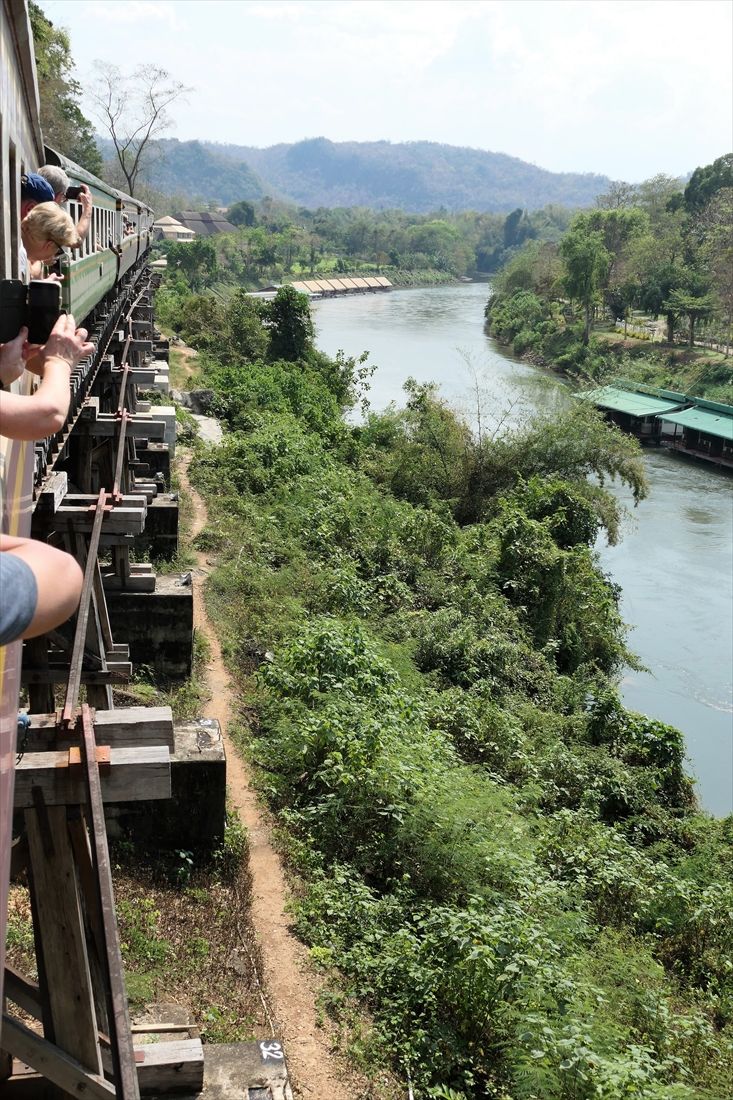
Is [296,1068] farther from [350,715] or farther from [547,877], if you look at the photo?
[350,715]

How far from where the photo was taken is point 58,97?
39.8 metres

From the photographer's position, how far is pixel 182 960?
619 centimetres

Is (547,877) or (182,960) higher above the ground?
(182,960)

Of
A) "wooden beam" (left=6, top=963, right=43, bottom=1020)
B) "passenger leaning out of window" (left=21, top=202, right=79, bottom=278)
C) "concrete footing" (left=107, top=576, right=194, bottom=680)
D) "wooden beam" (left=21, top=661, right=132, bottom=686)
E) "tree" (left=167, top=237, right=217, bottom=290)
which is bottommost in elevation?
"concrete footing" (left=107, top=576, right=194, bottom=680)

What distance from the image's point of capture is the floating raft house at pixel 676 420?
3344 centimetres

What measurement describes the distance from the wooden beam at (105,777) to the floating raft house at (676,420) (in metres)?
29.4

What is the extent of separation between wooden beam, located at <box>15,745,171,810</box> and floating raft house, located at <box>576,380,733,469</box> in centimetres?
2941

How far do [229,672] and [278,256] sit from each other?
87.7 metres

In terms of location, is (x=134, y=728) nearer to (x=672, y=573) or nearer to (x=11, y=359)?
(x=11, y=359)

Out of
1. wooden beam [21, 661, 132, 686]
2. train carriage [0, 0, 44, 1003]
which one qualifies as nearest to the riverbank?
wooden beam [21, 661, 132, 686]

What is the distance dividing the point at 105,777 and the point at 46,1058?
114 cm

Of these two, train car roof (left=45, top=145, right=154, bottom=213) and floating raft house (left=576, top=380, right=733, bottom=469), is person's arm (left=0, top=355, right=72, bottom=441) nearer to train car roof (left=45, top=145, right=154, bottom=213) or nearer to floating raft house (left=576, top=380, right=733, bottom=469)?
train car roof (left=45, top=145, right=154, bottom=213)

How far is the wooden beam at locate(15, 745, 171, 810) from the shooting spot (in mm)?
3750

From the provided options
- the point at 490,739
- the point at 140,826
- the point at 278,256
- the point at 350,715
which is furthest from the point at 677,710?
the point at 278,256
